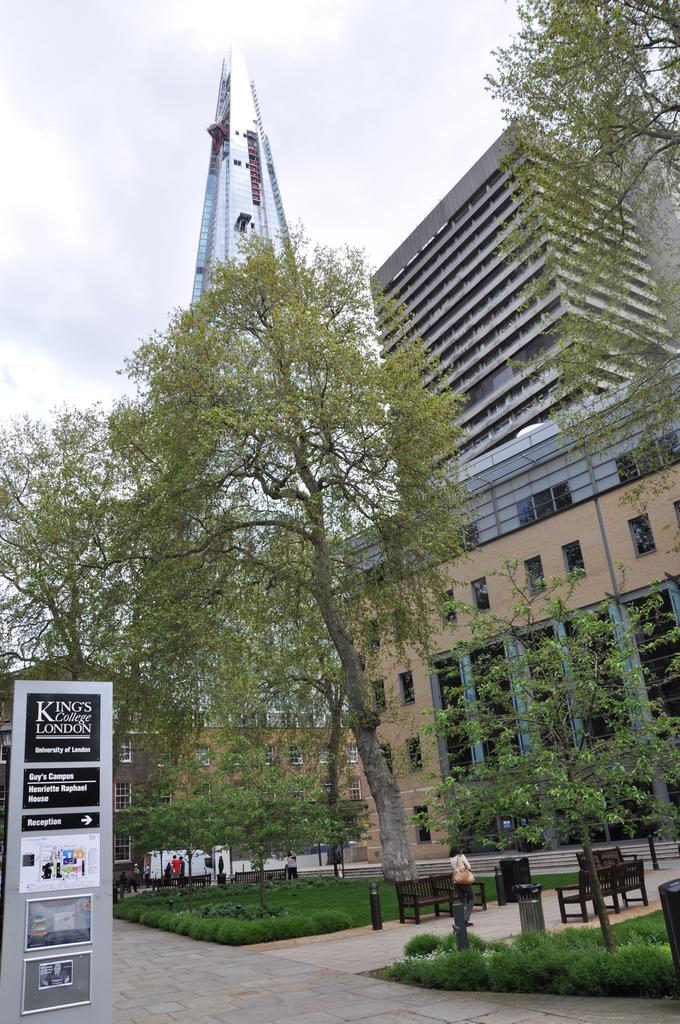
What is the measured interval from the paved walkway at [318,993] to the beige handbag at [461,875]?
0.79 m

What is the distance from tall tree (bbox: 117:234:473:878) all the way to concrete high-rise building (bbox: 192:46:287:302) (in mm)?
152856

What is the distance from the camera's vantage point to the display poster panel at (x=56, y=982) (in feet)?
23.5

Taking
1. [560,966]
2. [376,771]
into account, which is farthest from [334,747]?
[560,966]

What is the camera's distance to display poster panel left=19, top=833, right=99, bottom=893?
7.40 m

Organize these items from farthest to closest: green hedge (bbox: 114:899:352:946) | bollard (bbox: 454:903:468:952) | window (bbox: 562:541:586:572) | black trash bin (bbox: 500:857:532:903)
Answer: window (bbox: 562:541:586:572), black trash bin (bbox: 500:857:532:903), green hedge (bbox: 114:899:352:946), bollard (bbox: 454:903:468:952)

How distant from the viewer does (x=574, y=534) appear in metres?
36.1

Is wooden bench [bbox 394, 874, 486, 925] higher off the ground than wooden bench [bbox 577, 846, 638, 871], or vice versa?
wooden bench [bbox 577, 846, 638, 871]

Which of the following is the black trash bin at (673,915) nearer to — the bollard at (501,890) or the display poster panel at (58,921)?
the display poster panel at (58,921)

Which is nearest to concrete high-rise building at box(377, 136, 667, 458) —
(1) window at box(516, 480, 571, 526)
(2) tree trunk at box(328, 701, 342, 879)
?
(1) window at box(516, 480, 571, 526)

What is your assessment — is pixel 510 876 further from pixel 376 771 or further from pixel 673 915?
pixel 673 915

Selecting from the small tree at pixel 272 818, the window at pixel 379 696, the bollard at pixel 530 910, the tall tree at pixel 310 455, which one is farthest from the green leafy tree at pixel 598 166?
the window at pixel 379 696

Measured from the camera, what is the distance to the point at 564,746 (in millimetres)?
9398

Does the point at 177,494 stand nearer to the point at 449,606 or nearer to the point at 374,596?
the point at 374,596

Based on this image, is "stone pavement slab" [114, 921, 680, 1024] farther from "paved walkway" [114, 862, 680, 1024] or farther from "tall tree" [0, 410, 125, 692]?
"tall tree" [0, 410, 125, 692]
